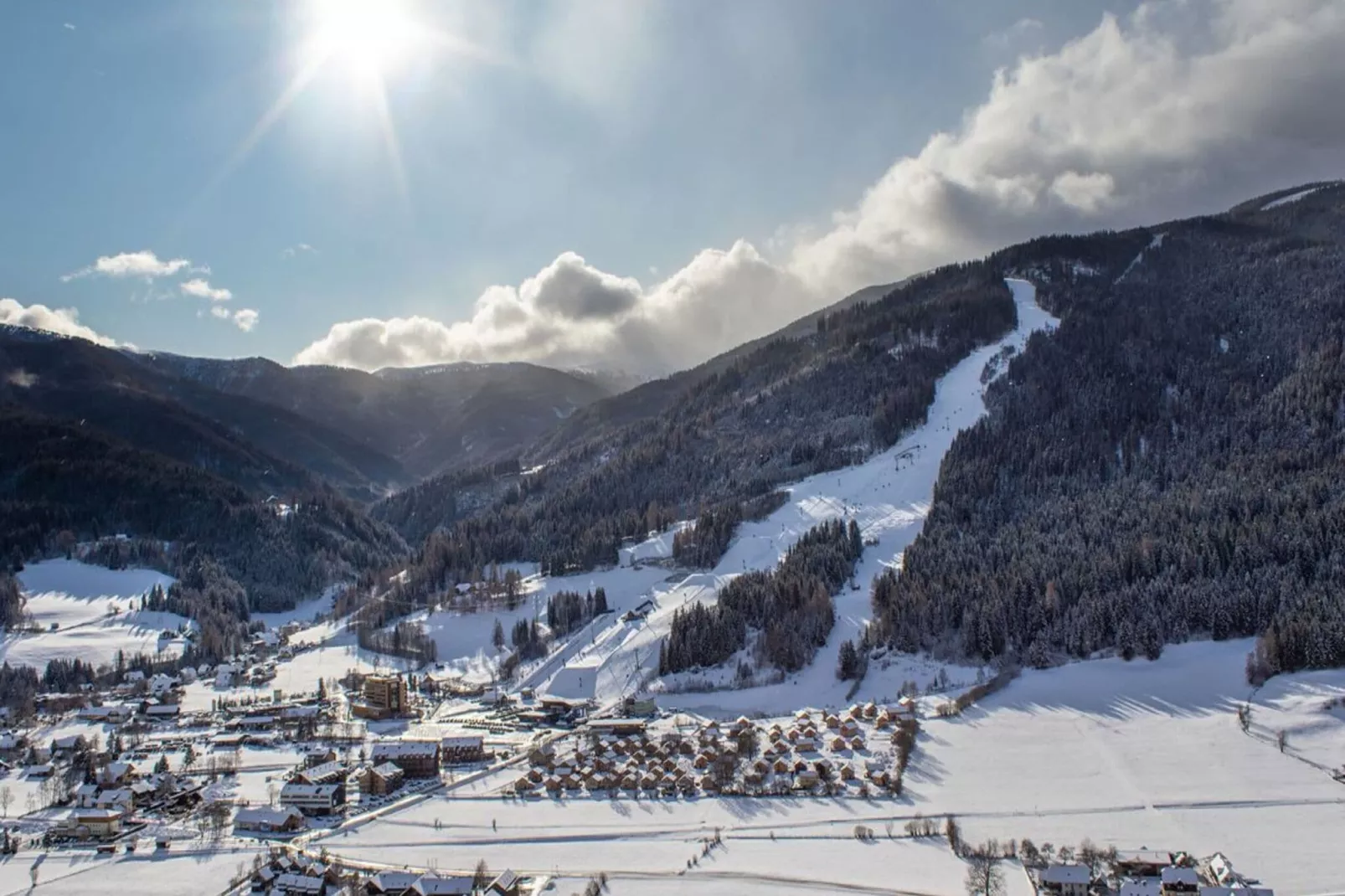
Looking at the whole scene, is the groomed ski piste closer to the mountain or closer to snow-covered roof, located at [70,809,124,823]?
snow-covered roof, located at [70,809,124,823]

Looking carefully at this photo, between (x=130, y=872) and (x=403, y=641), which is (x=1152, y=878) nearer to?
(x=130, y=872)

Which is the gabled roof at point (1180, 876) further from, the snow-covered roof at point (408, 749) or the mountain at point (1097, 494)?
the snow-covered roof at point (408, 749)

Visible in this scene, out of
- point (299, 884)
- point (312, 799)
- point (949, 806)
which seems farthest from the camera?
point (312, 799)

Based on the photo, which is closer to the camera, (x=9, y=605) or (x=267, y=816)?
(x=267, y=816)

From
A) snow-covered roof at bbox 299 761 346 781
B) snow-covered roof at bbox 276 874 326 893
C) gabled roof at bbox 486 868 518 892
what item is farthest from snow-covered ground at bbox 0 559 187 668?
gabled roof at bbox 486 868 518 892

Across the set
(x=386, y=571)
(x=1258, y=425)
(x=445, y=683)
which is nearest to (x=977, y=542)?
(x=1258, y=425)

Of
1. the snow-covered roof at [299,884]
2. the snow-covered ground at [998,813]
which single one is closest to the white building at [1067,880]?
the snow-covered ground at [998,813]

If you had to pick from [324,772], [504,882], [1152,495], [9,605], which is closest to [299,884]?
[504,882]
